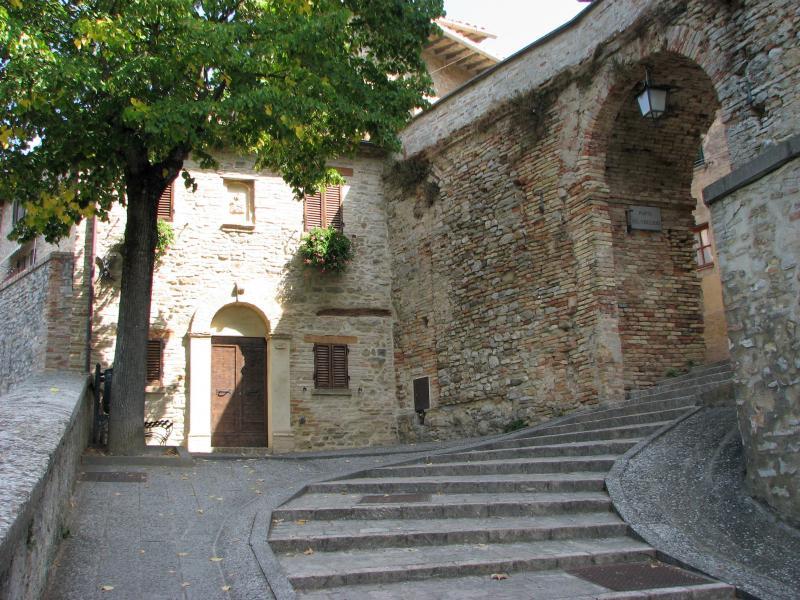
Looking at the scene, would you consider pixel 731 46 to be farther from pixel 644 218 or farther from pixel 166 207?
pixel 166 207

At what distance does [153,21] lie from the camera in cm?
873

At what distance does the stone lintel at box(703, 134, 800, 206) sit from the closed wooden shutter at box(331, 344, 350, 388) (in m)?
9.46

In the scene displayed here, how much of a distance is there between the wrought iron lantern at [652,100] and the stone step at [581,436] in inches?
176

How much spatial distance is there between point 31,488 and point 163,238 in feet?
37.2

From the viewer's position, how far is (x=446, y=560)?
5.00 meters

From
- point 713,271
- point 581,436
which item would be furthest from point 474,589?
point 713,271

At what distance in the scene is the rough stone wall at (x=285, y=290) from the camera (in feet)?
45.8

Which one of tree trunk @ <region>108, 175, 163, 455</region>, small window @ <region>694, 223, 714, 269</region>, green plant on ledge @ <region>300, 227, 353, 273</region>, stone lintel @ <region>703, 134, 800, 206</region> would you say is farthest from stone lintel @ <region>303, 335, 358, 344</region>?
stone lintel @ <region>703, 134, 800, 206</region>

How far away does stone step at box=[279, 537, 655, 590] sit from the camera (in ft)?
15.3

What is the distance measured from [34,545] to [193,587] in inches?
38.0

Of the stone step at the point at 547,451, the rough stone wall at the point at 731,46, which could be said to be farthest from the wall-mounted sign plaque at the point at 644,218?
the stone step at the point at 547,451

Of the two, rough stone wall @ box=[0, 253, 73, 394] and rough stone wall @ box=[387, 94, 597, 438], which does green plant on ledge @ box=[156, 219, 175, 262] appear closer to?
rough stone wall @ box=[0, 253, 73, 394]

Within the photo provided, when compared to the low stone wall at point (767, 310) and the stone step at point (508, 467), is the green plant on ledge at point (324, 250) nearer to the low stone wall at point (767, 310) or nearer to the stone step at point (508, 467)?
the stone step at point (508, 467)

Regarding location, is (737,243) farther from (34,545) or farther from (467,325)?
(467,325)
